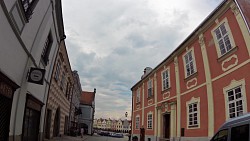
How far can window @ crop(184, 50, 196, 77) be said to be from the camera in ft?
58.8

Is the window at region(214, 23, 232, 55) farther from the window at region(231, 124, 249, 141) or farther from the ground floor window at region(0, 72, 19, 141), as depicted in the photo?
the ground floor window at region(0, 72, 19, 141)

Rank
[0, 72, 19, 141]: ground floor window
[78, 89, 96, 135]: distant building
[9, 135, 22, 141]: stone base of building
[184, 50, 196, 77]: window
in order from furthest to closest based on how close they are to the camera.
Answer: [78, 89, 96, 135]: distant building
[184, 50, 196, 77]: window
[9, 135, 22, 141]: stone base of building
[0, 72, 19, 141]: ground floor window

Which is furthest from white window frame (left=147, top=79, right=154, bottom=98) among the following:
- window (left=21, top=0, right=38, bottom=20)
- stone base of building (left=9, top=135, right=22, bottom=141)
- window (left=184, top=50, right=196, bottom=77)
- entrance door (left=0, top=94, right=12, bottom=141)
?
entrance door (left=0, top=94, right=12, bottom=141)

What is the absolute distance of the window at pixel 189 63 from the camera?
17919mm

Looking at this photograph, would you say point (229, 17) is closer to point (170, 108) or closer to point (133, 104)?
point (170, 108)

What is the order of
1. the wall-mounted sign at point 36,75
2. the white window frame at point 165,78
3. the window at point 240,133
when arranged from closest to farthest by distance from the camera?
the window at point 240,133
the wall-mounted sign at point 36,75
the white window frame at point 165,78

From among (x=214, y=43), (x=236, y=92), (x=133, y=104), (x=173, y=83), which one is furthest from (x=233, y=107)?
(x=133, y=104)

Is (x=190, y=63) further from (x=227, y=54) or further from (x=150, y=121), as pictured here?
(x=150, y=121)

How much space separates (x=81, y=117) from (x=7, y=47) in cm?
5428

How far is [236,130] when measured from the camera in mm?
7430

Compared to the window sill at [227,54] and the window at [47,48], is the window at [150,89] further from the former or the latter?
the window at [47,48]

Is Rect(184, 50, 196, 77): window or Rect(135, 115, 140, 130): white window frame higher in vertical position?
Rect(184, 50, 196, 77): window

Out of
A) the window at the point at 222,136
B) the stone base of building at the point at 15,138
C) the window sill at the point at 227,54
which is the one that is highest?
the window sill at the point at 227,54

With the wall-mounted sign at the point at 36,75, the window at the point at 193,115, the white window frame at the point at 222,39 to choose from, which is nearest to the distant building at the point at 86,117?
the window at the point at 193,115
